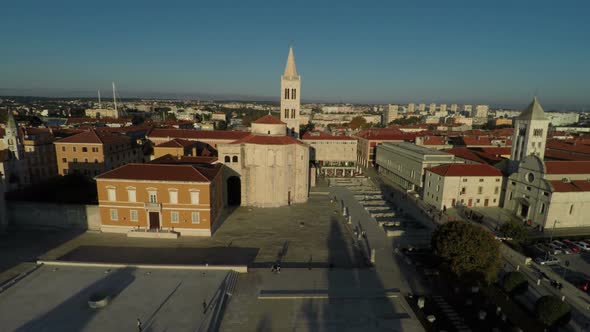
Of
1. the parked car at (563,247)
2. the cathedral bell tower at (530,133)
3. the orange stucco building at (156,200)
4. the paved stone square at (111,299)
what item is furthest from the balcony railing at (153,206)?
the cathedral bell tower at (530,133)

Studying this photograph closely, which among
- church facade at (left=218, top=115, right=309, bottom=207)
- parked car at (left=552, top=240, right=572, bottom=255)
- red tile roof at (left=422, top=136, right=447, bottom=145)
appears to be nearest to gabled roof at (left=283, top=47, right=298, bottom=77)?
church facade at (left=218, top=115, right=309, bottom=207)

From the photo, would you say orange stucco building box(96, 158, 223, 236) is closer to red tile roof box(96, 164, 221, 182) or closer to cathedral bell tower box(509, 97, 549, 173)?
red tile roof box(96, 164, 221, 182)

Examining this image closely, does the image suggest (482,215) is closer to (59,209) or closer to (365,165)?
(365,165)

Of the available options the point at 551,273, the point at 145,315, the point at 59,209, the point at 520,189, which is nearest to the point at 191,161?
the point at 59,209

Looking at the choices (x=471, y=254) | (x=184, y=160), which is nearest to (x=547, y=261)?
(x=471, y=254)

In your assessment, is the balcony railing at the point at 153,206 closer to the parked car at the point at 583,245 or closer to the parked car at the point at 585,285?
the parked car at the point at 585,285

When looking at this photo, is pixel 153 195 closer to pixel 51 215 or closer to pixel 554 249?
pixel 51 215
